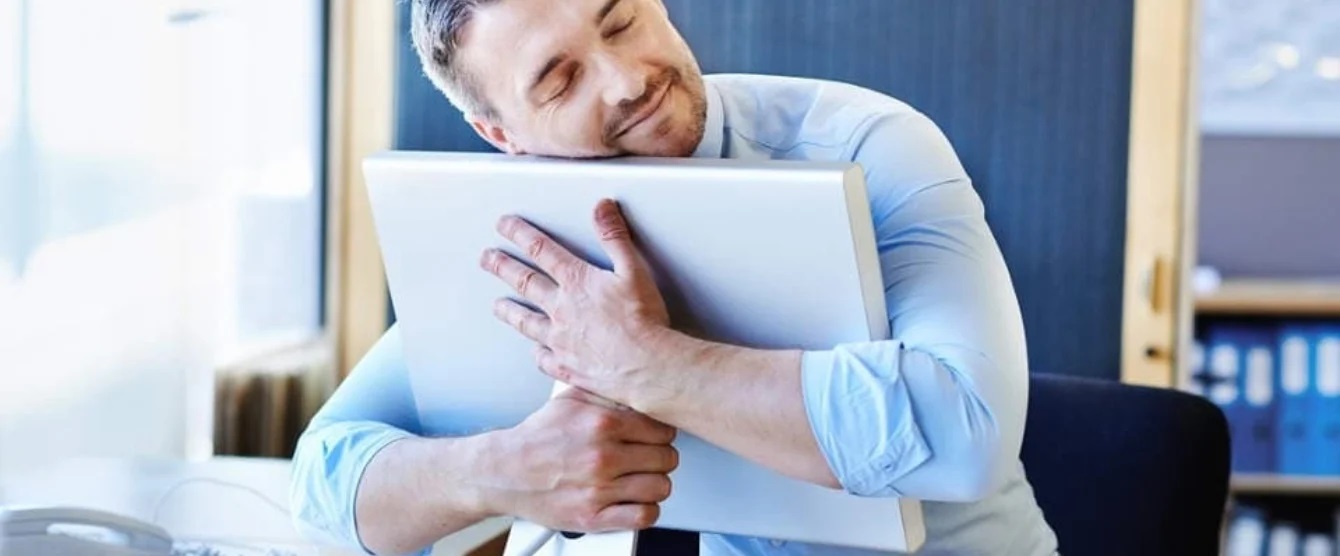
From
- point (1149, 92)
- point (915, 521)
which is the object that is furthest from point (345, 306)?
point (915, 521)

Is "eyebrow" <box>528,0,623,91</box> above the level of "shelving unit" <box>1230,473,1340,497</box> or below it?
above

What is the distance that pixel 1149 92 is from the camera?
2877 mm

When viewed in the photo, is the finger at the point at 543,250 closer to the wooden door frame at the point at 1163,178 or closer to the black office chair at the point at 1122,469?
the black office chair at the point at 1122,469

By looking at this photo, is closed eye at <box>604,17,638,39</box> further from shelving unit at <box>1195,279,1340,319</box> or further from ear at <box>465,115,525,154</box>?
shelving unit at <box>1195,279,1340,319</box>

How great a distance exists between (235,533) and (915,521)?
2.75 ft

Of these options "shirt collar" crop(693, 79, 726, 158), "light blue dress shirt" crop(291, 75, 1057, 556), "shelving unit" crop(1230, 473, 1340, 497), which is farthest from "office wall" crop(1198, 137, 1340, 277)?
"shirt collar" crop(693, 79, 726, 158)

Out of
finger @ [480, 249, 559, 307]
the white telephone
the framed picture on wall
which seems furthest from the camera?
the framed picture on wall

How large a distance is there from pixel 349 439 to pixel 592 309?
0.29m

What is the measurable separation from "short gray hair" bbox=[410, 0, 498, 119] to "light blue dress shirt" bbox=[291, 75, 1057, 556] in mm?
182

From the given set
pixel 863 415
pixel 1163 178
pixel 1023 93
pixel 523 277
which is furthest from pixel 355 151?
pixel 863 415

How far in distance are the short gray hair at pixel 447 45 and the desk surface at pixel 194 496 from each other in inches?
18.9

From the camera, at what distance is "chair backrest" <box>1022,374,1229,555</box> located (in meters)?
1.48

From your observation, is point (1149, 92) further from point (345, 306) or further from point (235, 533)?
point (235, 533)

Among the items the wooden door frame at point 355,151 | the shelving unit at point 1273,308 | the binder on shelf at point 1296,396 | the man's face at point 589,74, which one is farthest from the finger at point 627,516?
the binder on shelf at point 1296,396
